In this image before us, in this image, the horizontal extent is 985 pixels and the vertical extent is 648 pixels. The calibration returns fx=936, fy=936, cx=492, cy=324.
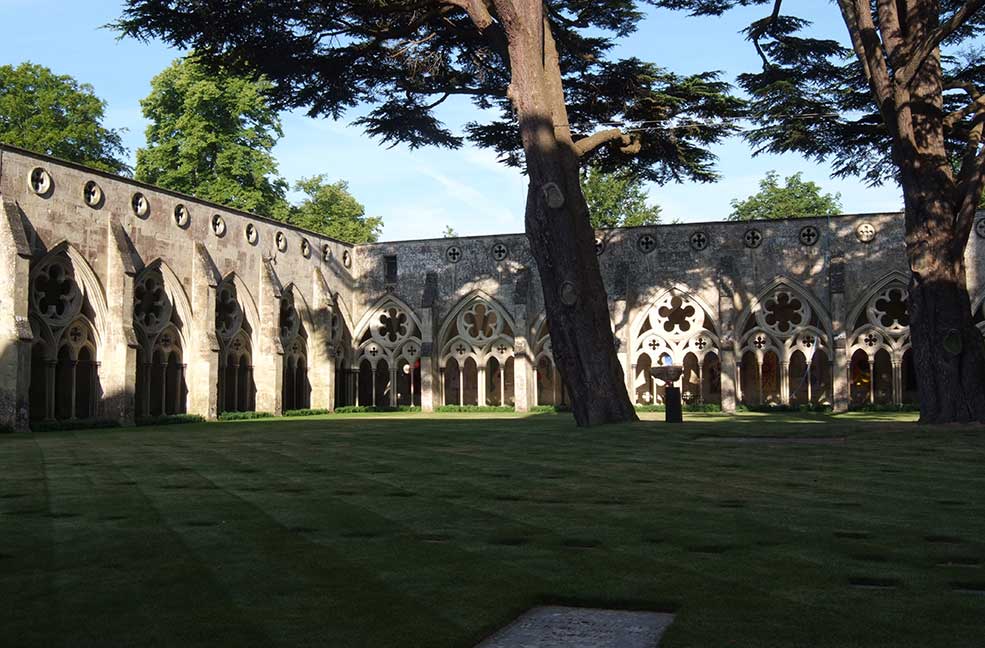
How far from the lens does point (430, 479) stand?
28.6 feet

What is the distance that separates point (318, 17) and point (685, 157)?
9398 mm

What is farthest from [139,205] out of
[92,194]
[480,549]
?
[480,549]

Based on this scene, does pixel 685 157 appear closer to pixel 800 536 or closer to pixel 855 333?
pixel 855 333

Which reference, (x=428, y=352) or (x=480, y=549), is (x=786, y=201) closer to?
(x=428, y=352)

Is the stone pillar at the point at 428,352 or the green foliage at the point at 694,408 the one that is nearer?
the green foliage at the point at 694,408

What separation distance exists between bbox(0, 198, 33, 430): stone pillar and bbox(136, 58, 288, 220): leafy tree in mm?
20604

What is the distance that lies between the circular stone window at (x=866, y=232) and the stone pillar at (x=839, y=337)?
96cm

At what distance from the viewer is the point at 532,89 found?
59.2 feet

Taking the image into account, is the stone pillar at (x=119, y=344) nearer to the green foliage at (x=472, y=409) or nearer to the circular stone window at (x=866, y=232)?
the green foliage at (x=472, y=409)

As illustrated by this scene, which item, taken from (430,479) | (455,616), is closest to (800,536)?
(455,616)

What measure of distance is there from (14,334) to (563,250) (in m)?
12.7

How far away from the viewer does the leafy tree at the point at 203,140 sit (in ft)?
137

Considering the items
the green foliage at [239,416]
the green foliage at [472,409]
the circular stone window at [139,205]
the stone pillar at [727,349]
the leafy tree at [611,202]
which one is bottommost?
the green foliage at [472,409]

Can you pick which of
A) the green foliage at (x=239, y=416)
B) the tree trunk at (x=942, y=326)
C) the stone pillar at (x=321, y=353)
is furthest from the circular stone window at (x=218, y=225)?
the tree trunk at (x=942, y=326)
